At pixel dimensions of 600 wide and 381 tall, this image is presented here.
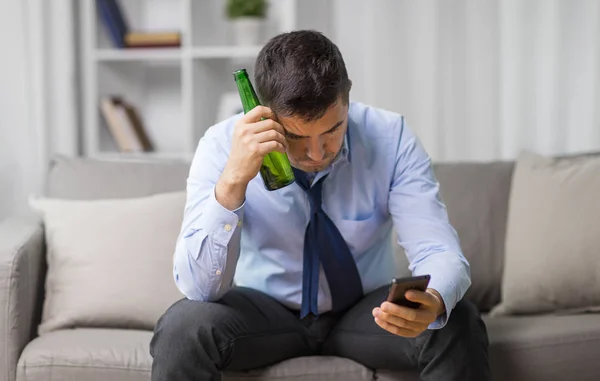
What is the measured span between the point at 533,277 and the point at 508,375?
355 millimetres

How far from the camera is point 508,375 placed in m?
1.72

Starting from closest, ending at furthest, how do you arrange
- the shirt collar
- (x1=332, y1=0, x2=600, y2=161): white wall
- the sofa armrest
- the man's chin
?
the man's chin, the shirt collar, the sofa armrest, (x1=332, y1=0, x2=600, y2=161): white wall

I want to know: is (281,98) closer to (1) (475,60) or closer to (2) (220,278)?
(2) (220,278)

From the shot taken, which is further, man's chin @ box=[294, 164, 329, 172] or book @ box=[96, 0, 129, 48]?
book @ box=[96, 0, 129, 48]

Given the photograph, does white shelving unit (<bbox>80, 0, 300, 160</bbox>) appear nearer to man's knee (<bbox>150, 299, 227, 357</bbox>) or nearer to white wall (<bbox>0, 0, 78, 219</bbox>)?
white wall (<bbox>0, 0, 78, 219</bbox>)

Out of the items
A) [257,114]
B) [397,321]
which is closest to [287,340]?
[397,321]

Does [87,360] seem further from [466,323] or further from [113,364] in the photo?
[466,323]

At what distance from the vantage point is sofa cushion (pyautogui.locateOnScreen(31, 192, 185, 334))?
1.93 meters

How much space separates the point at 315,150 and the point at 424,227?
0.29 m

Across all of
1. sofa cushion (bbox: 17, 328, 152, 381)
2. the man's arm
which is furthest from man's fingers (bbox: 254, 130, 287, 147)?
sofa cushion (bbox: 17, 328, 152, 381)

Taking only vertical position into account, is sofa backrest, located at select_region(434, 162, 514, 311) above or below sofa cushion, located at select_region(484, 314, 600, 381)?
above

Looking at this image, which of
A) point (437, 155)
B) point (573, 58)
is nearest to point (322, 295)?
point (437, 155)

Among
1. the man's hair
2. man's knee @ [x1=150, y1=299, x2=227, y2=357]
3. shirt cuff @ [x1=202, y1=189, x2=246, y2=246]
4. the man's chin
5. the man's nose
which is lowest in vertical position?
man's knee @ [x1=150, y1=299, x2=227, y2=357]

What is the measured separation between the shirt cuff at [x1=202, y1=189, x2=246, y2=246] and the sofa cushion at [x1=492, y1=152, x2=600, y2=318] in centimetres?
84
